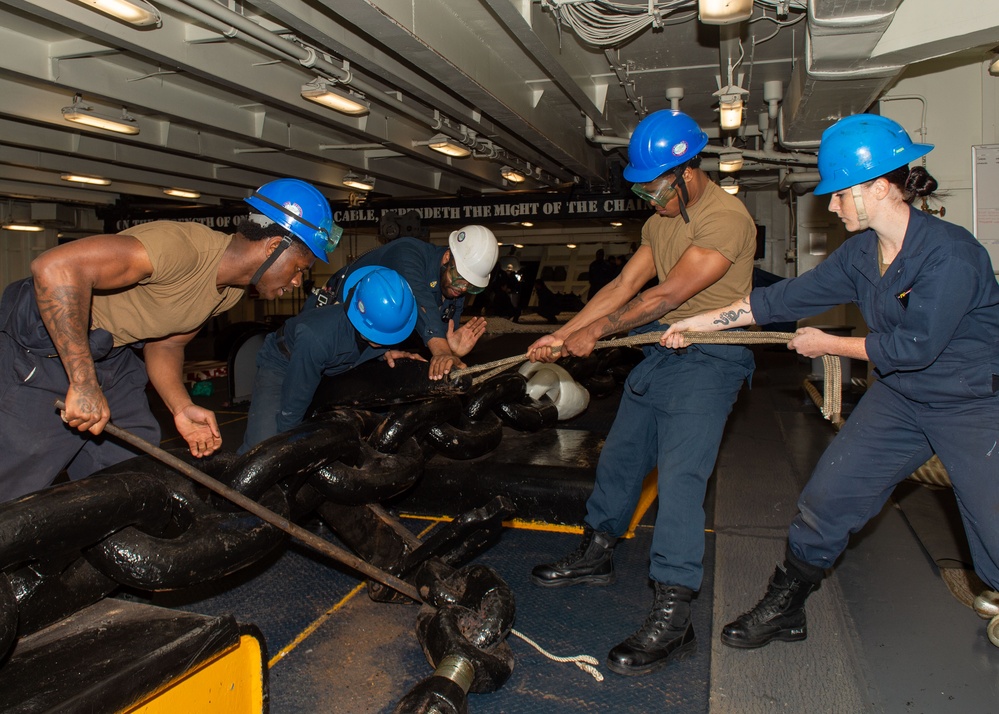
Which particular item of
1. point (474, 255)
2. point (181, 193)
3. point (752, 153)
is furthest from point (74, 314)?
point (181, 193)

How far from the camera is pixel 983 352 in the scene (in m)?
2.39

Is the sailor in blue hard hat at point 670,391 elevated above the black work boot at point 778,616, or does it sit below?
above

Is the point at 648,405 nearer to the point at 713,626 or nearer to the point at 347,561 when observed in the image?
the point at 713,626

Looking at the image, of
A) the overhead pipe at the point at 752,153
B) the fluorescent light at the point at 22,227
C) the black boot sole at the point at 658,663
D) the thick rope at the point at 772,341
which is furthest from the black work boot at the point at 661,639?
the fluorescent light at the point at 22,227

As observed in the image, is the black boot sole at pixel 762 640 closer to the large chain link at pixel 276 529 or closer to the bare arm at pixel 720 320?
the large chain link at pixel 276 529

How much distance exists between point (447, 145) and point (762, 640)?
7.95m

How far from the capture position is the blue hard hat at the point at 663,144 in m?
2.97

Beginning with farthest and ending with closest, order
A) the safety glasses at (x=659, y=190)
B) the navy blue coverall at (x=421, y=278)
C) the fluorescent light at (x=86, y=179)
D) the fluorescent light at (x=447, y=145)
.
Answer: the fluorescent light at (x=86, y=179), the fluorescent light at (x=447, y=145), the navy blue coverall at (x=421, y=278), the safety glasses at (x=659, y=190)

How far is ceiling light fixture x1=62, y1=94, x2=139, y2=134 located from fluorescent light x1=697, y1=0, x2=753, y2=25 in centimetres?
653

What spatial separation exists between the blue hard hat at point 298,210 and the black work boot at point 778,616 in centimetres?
216

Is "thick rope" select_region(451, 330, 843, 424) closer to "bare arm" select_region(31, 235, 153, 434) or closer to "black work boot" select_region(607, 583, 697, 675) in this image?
"black work boot" select_region(607, 583, 697, 675)

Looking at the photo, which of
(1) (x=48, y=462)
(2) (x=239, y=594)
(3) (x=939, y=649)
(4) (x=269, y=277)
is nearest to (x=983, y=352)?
(3) (x=939, y=649)

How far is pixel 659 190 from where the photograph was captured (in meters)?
3.04

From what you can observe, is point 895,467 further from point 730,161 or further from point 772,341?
point 730,161
